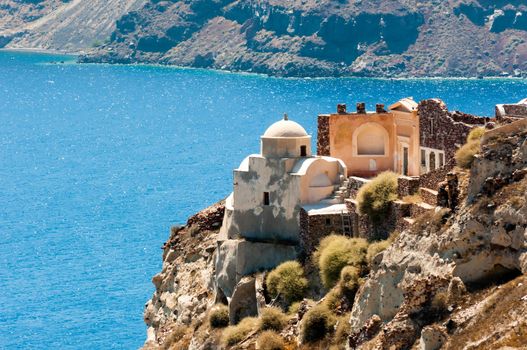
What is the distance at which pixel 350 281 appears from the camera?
166 ft

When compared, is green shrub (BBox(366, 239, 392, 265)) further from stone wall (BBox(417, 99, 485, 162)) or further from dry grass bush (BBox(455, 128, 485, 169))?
stone wall (BBox(417, 99, 485, 162))

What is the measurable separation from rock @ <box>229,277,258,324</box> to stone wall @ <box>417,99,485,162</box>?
9437 mm

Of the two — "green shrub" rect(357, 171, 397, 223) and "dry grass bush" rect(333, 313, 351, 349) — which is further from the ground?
"green shrub" rect(357, 171, 397, 223)

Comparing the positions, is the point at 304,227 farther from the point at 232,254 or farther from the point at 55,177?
the point at 55,177

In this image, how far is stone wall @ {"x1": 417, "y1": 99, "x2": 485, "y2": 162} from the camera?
57.2 metres

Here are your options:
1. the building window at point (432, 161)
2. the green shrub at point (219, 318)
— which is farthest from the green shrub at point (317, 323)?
the building window at point (432, 161)

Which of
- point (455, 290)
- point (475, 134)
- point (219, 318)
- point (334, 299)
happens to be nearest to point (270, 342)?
point (334, 299)

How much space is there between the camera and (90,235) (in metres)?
126

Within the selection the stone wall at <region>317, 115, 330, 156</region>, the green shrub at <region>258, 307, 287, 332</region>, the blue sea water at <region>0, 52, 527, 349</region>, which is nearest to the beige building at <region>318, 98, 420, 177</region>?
the stone wall at <region>317, 115, 330, 156</region>

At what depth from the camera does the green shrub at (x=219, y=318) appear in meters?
59.7

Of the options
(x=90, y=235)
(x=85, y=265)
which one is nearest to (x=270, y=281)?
(x=85, y=265)

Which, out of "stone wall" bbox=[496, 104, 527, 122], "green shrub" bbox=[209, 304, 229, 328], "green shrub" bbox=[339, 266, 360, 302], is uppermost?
"stone wall" bbox=[496, 104, 527, 122]

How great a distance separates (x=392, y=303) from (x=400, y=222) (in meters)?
7.07

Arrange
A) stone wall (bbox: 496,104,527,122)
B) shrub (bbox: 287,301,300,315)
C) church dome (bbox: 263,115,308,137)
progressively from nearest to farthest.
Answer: stone wall (bbox: 496,104,527,122), shrub (bbox: 287,301,300,315), church dome (bbox: 263,115,308,137)
